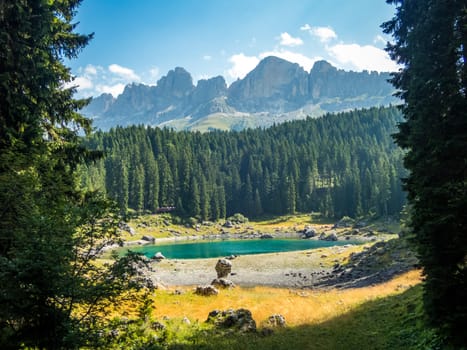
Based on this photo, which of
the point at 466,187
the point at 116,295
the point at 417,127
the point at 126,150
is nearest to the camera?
the point at 116,295

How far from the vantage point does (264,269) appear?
166 ft

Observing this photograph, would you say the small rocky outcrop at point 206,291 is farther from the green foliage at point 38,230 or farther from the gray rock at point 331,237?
the gray rock at point 331,237

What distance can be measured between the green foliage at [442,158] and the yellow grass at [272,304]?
1099 cm

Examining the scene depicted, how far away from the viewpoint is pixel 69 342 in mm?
7285

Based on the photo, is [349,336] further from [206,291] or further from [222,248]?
[222,248]

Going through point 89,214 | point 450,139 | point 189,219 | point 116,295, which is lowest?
point 189,219

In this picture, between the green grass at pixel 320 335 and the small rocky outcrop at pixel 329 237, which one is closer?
the green grass at pixel 320 335

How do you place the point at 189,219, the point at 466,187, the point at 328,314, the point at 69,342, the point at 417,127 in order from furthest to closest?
the point at 189,219 → the point at 328,314 → the point at 417,127 → the point at 466,187 → the point at 69,342

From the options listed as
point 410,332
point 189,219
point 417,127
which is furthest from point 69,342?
point 189,219

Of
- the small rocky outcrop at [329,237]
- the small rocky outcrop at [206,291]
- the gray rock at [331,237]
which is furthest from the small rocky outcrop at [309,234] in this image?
the small rocky outcrop at [206,291]

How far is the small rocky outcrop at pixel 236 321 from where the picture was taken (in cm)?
1698

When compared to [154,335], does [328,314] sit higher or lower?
lower

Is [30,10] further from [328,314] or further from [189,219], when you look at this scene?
[189,219]

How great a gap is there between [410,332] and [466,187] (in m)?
7.62
